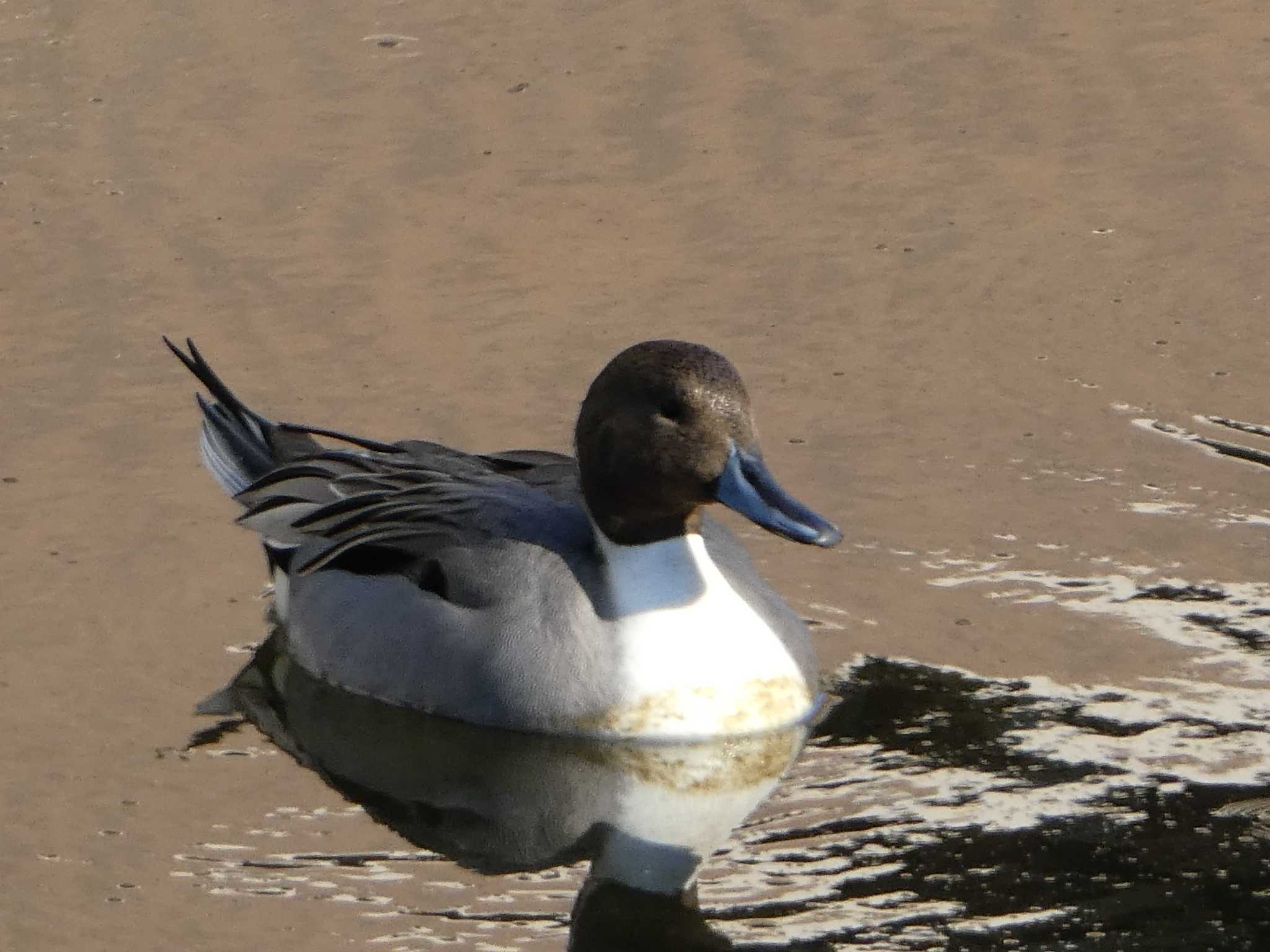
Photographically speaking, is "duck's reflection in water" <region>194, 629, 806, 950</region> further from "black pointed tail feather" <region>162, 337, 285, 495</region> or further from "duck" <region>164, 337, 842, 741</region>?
"black pointed tail feather" <region>162, 337, 285, 495</region>

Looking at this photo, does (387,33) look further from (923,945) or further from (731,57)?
(923,945)

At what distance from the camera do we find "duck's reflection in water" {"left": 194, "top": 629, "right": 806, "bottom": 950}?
5512mm

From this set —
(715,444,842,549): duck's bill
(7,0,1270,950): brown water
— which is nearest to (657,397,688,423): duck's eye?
(715,444,842,549): duck's bill

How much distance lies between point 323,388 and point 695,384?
2486mm

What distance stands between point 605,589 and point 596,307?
108 inches

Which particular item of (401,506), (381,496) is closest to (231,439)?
(381,496)

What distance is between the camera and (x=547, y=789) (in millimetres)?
5938

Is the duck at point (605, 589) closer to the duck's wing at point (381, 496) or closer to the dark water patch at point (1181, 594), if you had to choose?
the duck's wing at point (381, 496)

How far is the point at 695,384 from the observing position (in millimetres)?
5977

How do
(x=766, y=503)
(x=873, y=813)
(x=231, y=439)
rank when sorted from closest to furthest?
(x=873, y=813) → (x=766, y=503) → (x=231, y=439)

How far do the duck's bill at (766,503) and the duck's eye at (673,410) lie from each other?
0.15 metres

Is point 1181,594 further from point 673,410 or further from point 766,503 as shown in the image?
point 673,410

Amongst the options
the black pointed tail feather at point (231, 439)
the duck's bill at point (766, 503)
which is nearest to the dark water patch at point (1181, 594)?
the duck's bill at point (766, 503)

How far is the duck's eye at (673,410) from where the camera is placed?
5977 mm
